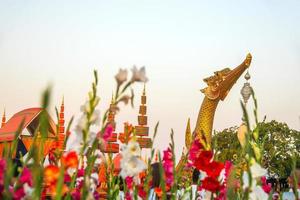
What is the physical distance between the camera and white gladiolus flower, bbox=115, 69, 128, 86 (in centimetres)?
116

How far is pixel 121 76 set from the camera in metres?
1.16

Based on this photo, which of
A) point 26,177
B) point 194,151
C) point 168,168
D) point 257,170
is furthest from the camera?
point 168,168

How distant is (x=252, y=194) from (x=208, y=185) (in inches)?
4.7

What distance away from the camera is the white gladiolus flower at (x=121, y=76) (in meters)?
1.16

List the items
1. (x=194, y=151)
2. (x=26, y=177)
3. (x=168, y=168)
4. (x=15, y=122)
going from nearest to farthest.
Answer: (x=26, y=177) → (x=194, y=151) → (x=168, y=168) → (x=15, y=122)

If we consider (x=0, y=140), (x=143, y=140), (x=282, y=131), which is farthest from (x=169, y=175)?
(x=282, y=131)

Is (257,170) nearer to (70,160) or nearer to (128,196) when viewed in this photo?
(70,160)

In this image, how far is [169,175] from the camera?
1972mm

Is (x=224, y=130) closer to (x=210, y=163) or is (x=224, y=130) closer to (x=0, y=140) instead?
(x=0, y=140)

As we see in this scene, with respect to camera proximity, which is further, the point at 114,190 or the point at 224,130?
the point at 224,130

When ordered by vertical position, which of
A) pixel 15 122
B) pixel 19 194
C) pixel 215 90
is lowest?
pixel 19 194

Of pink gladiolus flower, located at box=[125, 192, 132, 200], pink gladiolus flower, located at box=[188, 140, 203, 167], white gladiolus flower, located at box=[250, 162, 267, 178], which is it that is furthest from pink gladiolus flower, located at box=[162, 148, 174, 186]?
white gladiolus flower, located at box=[250, 162, 267, 178]

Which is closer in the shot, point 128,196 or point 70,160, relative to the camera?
point 70,160

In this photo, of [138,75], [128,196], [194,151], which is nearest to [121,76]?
[138,75]
